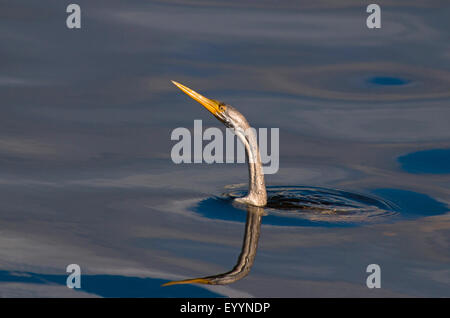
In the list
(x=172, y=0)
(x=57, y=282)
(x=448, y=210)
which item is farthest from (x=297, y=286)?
(x=172, y=0)

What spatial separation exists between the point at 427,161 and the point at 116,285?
522 centimetres

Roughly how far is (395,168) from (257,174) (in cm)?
254

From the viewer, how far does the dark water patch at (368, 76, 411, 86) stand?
13.5 meters

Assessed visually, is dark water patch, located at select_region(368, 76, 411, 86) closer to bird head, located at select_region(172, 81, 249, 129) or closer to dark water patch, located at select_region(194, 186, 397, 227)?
dark water patch, located at select_region(194, 186, 397, 227)

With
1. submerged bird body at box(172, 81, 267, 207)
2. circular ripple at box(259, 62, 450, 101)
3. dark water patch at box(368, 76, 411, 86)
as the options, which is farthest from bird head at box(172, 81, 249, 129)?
dark water patch at box(368, 76, 411, 86)

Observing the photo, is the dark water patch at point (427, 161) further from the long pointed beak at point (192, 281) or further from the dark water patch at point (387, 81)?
the long pointed beak at point (192, 281)

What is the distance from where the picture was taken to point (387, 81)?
1353cm

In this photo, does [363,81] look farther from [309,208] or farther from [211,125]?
[309,208]

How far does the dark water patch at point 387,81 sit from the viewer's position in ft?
44.2

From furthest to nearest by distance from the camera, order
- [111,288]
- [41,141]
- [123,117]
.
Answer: [123,117]
[41,141]
[111,288]

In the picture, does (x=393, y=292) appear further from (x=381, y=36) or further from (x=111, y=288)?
(x=381, y=36)

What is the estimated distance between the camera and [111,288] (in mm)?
6988

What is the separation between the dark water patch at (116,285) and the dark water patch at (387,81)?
731cm

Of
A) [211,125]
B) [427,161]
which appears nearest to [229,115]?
[211,125]
